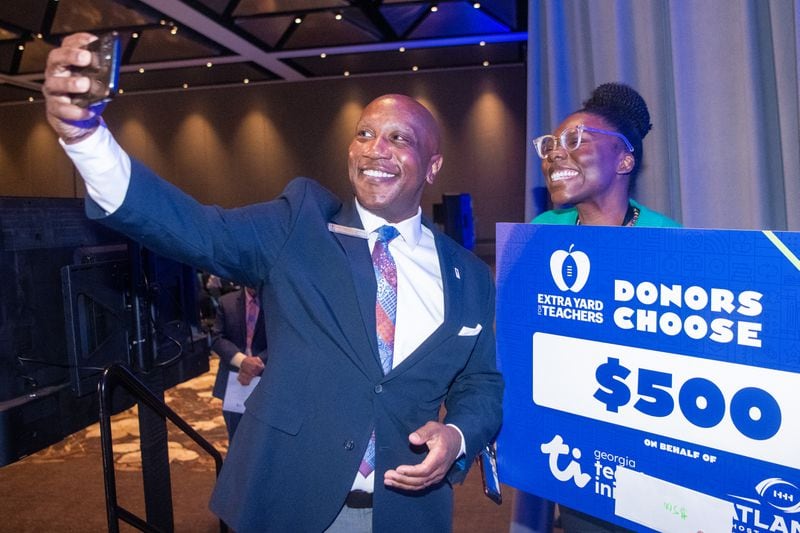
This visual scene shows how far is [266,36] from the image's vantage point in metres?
8.88

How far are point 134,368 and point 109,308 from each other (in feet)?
0.84

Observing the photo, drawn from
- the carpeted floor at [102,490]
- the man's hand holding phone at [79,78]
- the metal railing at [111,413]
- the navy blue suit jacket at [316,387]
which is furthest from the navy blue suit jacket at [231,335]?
the man's hand holding phone at [79,78]

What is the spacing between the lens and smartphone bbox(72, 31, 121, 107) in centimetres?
102

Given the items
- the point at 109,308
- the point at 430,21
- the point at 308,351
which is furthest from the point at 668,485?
the point at 430,21

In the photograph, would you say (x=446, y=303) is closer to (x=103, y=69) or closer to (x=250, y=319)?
→ (x=103, y=69)

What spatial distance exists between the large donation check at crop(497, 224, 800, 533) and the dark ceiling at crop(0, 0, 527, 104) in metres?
6.91

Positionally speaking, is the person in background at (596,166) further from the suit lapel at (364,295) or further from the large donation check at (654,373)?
the suit lapel at (364,295)

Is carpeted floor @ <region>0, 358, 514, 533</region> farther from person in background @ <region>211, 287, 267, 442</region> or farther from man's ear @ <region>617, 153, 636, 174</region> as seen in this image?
man's ear @ <region>617, 153, 636, 174</region>

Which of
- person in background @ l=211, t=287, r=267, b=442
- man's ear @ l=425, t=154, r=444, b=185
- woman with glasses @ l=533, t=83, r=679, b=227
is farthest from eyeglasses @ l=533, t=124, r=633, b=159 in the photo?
person in background @ l=211, t=287, r=267, b=442

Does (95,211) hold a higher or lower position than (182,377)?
higher

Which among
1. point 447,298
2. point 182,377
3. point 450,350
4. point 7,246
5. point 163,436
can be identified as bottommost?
point 163,436

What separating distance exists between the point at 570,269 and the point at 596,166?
21.2 inches

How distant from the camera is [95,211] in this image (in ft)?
3.88

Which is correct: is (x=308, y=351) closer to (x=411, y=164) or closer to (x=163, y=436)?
(x=411, y=164)
